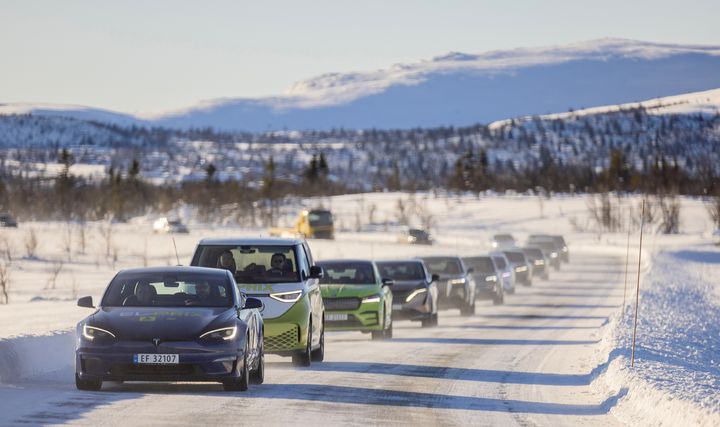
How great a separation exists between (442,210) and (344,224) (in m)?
22.3

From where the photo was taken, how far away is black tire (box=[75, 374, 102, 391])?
14805 millimetres

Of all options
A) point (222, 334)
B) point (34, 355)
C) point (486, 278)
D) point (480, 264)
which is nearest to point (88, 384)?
point (222, 334)

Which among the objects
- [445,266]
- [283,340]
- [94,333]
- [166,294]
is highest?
[166,294]

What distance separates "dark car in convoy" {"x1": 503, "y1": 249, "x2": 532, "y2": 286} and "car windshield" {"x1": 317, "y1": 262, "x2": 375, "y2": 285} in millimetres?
26178

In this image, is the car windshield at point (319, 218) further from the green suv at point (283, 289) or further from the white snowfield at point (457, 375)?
the green suv at point (283, 289)

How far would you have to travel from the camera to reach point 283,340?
61.3 feet

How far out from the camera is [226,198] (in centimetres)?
17738

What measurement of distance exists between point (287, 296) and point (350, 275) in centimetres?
743

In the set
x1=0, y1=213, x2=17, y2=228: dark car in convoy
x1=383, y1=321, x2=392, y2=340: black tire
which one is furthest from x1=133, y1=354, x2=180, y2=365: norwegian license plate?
x1=0, y1=213, x2=17, y2=228: dark car in convoy

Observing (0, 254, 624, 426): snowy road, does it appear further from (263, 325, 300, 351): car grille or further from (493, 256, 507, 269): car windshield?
(493, 256, 507, 269): car windshield

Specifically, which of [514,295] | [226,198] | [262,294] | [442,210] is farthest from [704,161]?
[262,294]

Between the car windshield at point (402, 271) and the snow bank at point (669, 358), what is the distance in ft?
13.8

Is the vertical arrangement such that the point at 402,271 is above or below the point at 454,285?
above

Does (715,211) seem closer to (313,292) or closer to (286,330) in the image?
(313,292)
